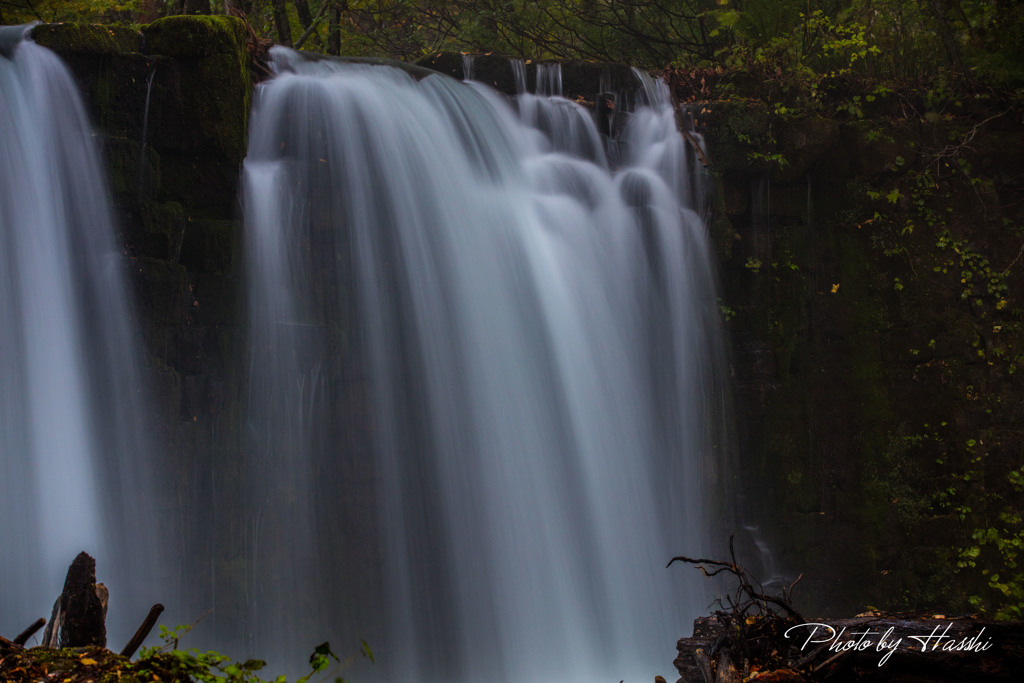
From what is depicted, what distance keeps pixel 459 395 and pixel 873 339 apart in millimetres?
4489

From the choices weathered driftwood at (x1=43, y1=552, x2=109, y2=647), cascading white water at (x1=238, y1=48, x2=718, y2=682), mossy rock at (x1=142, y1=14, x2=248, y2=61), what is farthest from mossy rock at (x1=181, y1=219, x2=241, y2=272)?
weathered driftwood at (x1=43, y1=552, x2=109, y2=647)

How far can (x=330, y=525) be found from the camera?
649 cm

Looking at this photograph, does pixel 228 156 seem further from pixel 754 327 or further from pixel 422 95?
pixel 754 327

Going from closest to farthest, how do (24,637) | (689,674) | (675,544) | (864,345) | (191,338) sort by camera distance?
(24,637)
(689,674)
(191,338)
(675,544)
(864,345)

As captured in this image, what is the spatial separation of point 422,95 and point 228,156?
7.28ft

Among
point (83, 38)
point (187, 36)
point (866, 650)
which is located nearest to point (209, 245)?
point (187, 36)

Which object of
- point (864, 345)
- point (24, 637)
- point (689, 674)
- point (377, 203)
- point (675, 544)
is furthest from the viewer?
point (864, 345)

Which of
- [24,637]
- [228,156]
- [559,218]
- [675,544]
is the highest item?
[228,156]

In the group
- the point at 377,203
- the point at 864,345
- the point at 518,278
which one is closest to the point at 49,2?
the point at 377,203

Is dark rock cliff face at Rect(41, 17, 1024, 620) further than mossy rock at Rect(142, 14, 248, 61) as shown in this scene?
Yes

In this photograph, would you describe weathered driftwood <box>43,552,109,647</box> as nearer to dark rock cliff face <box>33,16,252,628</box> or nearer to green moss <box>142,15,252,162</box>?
dark rock cliff face <box>33,16,252,628</box>

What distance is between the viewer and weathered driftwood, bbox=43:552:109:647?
2.84 m

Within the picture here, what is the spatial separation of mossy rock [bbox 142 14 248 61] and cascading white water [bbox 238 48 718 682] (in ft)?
2.40

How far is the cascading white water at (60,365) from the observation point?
5301 millimetres
